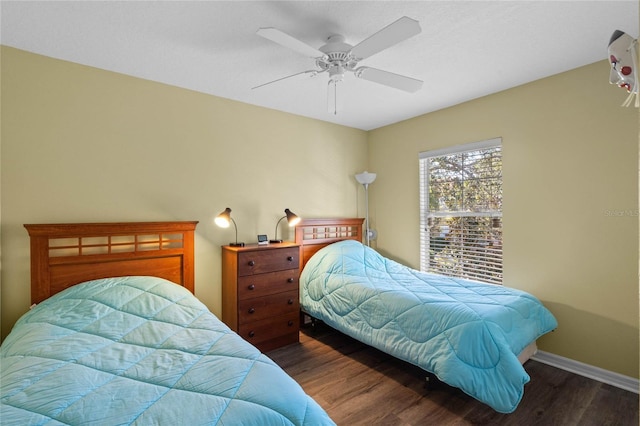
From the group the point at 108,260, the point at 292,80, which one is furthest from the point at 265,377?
the point at 292,80

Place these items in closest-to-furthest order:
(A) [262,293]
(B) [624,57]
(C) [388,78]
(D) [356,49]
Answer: (B) [624,57] → (D) [356,49] → (C) [388,78] → (A) [262,293]

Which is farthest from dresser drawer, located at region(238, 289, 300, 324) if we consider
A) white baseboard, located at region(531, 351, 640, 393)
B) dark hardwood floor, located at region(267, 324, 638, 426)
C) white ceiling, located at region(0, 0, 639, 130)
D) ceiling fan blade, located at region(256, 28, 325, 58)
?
white baseboard, located at region(531, 351, 640, 393)

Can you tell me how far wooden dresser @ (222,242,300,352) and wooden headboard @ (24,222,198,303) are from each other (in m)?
0.37

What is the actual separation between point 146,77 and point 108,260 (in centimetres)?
154

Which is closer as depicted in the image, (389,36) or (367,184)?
(389,36)

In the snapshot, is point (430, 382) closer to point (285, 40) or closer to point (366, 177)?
point (366, 177)

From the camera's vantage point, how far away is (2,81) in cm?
209

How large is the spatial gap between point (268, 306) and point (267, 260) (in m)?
0.43

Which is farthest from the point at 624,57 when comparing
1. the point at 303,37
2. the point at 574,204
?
the point at 574,204

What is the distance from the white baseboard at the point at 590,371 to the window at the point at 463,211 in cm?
71

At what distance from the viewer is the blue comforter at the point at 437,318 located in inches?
70.9

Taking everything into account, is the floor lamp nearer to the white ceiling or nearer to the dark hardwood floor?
the white ceiling

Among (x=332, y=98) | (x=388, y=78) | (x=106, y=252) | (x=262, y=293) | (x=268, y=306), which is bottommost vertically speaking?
(x=268, y=306)

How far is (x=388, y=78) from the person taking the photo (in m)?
2.10
